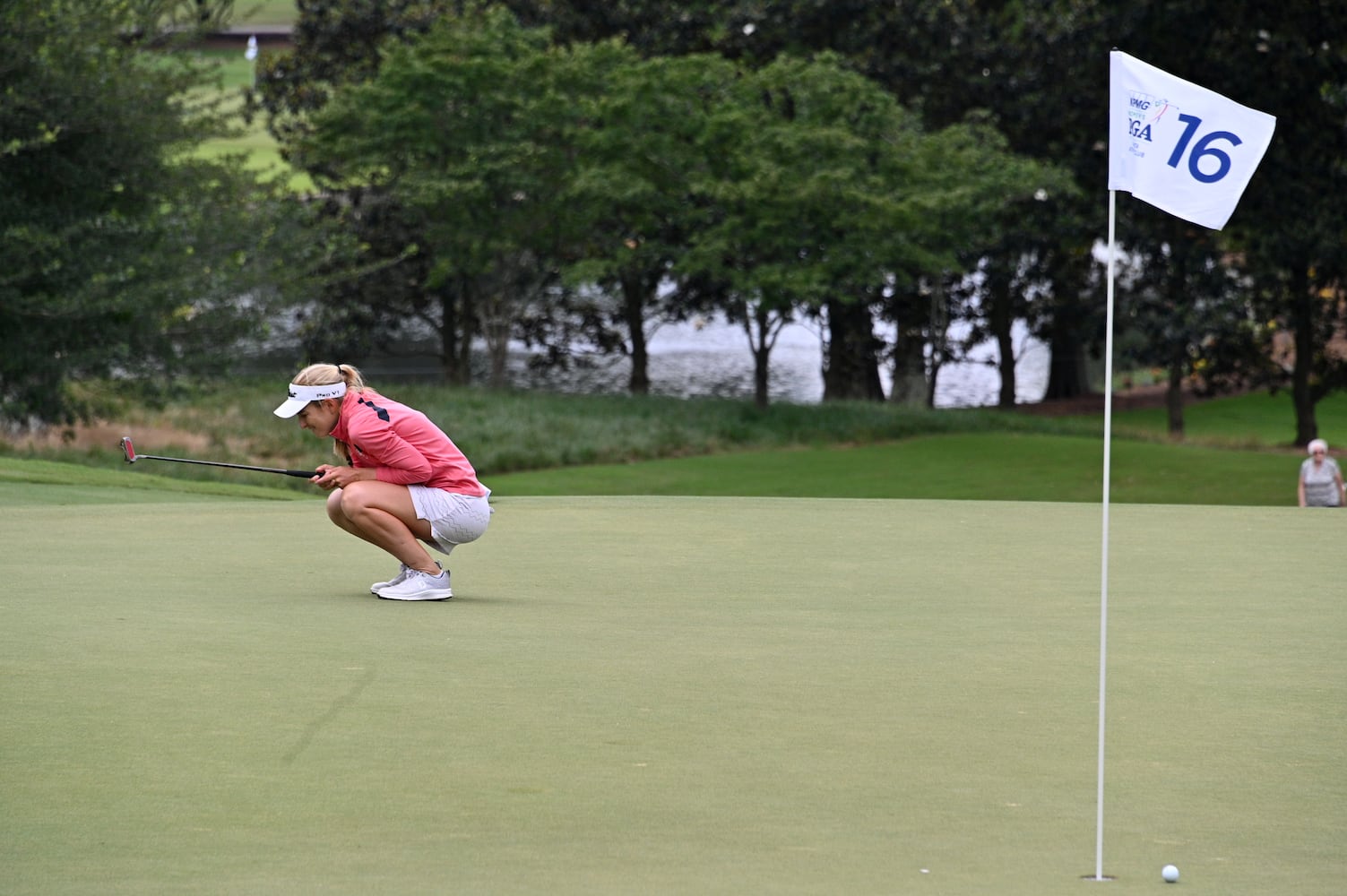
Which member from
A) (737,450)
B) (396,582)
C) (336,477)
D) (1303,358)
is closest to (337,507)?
(336,477)

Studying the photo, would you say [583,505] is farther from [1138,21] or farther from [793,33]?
[793,33]

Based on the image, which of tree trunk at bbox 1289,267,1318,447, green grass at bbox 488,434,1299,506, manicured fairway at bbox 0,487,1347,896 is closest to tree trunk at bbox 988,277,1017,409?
tree trunk at bbox 1289,267,1318,447

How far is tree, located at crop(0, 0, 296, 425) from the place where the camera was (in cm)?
2664

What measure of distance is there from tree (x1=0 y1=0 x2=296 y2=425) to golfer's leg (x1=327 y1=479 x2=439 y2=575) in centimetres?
1765

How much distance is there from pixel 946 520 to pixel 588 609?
Result: 6018 mm

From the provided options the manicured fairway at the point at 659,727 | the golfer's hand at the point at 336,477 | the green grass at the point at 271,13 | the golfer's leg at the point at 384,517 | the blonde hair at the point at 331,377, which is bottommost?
the manicured fairway at the point at 659,727

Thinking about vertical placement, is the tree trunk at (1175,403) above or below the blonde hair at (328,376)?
below

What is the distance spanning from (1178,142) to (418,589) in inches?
187

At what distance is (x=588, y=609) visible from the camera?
9.41 meters

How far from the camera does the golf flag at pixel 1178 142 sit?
263 inches

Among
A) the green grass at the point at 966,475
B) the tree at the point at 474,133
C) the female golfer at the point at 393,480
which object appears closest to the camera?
the female golfer at the point at 393,480

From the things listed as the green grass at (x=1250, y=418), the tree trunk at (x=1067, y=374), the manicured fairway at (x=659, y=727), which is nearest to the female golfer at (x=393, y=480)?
the manicured fairway at (x=659, y=727)

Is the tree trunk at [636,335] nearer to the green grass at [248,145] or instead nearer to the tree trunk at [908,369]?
the tree trunk at [908,369]

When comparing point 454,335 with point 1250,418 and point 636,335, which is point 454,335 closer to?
point 636,335
